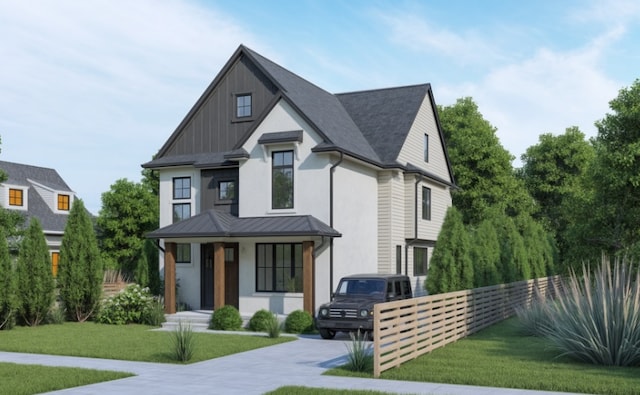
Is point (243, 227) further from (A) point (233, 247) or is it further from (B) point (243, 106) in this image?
(B) point (243, 106)

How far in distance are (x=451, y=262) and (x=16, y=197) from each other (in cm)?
2834

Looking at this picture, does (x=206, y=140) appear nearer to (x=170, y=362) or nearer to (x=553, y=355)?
(x=170, y=362)

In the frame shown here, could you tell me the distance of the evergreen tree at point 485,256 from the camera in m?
22.5

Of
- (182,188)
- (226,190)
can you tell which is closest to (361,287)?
(226,190)

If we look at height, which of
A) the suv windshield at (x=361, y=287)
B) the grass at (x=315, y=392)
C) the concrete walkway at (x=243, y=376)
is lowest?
the concrete walkway at (x=243, y=376)

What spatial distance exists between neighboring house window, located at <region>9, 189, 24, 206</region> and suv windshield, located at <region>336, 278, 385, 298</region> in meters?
26.4

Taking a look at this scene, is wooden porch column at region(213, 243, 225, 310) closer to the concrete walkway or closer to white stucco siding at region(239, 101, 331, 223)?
white stucco siding at region(239, 101, 331, 223)

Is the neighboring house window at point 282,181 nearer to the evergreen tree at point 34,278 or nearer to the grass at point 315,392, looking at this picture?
the evergreen tree at point 34,278

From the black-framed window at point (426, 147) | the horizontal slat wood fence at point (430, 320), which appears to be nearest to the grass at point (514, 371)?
the horizontal slat wood fence at point (430, 320)

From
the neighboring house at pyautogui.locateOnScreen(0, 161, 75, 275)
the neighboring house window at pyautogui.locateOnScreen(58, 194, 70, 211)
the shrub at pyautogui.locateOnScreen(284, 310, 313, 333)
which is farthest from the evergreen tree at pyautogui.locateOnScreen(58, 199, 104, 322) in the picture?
the neighboring house window at pyautogui.locateOnScreen(58, 194, 70, 211)

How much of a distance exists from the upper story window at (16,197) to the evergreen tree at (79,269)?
17267 mm

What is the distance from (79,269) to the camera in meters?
22.8

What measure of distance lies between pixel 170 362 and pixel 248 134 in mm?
10532

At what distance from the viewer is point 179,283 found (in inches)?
957
